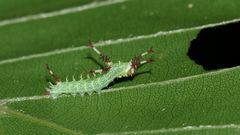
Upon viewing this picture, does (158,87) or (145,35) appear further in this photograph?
(145,35)

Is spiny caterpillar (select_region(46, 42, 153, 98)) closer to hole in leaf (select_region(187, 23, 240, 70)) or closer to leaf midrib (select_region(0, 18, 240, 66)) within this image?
leaf midrib (select_region(0, 18, 240, 66))

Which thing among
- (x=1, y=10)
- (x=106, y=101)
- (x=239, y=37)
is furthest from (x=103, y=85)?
(x=1, y=10)

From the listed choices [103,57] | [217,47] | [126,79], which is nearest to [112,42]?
[103,57]

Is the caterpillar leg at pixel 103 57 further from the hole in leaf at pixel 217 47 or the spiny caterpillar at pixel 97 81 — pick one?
the hole in leaf at pixel 217 47

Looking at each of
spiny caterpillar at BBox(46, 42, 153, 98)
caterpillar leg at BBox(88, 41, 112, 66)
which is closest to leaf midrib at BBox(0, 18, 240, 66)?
caterpillar leg at BBox(88, 41, 112, 66)

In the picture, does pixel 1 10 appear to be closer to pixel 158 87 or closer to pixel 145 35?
pixel 145 35

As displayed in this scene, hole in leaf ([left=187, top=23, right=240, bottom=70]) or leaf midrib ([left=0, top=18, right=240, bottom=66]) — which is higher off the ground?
leaf midrib ([left=0, top=18, right=240, bottom=66])
